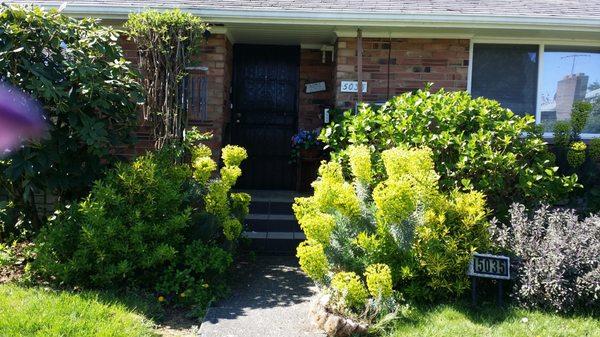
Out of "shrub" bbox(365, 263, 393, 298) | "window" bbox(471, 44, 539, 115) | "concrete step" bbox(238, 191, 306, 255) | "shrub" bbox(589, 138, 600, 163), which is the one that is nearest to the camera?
"shrub" bbox(365, 263, 393, 298)

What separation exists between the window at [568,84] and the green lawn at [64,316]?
19.5ft

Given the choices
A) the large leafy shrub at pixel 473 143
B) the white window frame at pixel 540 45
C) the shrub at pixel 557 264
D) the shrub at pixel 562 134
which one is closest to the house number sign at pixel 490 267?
the shrub at pixel 557 264

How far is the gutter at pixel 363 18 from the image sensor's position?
6402 millimetres

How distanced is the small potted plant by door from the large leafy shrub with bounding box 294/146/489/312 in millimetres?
2941

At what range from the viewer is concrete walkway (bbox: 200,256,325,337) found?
13.2ft

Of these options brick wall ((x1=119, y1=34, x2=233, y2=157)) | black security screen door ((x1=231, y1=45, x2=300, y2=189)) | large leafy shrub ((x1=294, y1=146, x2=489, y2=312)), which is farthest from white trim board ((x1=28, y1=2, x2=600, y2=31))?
large leafy shrub ((x1=294, y1=146, x2=489, y2=312))

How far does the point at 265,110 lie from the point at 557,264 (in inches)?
210

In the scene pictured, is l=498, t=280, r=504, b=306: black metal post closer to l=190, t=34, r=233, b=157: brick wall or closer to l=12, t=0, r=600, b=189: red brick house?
l=12, t=0, r=600, b=189: red brick house

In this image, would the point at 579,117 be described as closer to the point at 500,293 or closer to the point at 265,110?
the point at 500,293

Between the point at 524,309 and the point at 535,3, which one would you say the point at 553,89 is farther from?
the point at 524,309

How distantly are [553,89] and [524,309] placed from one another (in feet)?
14.1

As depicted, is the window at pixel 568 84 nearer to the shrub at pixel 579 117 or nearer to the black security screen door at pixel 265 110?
the shrub at pixel 579 117

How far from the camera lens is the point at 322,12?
6418mm

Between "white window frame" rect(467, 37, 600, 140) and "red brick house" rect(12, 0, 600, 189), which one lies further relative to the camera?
"white window frame" rect(467, 37, 600, 140)
